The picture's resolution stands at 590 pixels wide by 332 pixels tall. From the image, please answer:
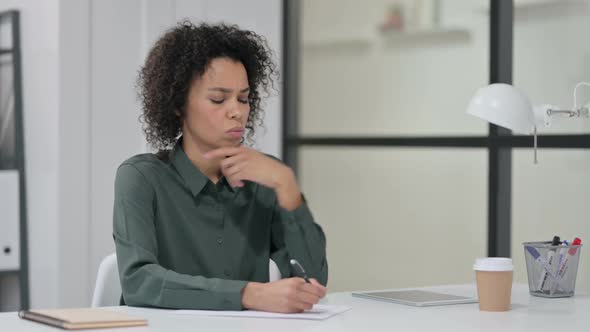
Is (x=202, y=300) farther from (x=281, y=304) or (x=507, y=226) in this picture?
(x=507, y=226)

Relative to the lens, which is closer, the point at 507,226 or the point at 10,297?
the point at 507,226

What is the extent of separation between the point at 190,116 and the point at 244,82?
0.51ft

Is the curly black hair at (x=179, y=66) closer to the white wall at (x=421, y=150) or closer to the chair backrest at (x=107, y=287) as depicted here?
the chair backrest at (x=107, y=287)

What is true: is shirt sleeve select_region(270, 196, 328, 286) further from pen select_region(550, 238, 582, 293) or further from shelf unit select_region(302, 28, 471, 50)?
shelf unit select_region(302, 28, 471, 50)

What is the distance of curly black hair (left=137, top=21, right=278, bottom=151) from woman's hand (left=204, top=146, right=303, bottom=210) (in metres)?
0.25

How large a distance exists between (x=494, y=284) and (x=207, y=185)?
72 centimetres

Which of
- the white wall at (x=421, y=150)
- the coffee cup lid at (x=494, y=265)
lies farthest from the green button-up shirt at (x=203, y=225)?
the white wall at (x=421, y=150)

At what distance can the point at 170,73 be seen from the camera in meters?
2.35

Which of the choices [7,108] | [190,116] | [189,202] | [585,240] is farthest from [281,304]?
[7,108]

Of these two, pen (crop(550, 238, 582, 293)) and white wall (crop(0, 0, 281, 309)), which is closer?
pen (crop(550, 238, 582, 293))

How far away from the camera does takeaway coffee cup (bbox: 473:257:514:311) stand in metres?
1.99

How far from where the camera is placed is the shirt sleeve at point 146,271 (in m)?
1.88

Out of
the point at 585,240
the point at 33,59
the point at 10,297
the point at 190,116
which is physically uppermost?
the point at 33,59

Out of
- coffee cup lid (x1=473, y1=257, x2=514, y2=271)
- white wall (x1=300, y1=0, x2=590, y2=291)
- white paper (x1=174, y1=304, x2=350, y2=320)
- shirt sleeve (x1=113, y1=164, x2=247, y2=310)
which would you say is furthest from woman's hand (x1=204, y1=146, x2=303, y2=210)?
white wall (x1=300, y1=0, x2=590, y2=291)
